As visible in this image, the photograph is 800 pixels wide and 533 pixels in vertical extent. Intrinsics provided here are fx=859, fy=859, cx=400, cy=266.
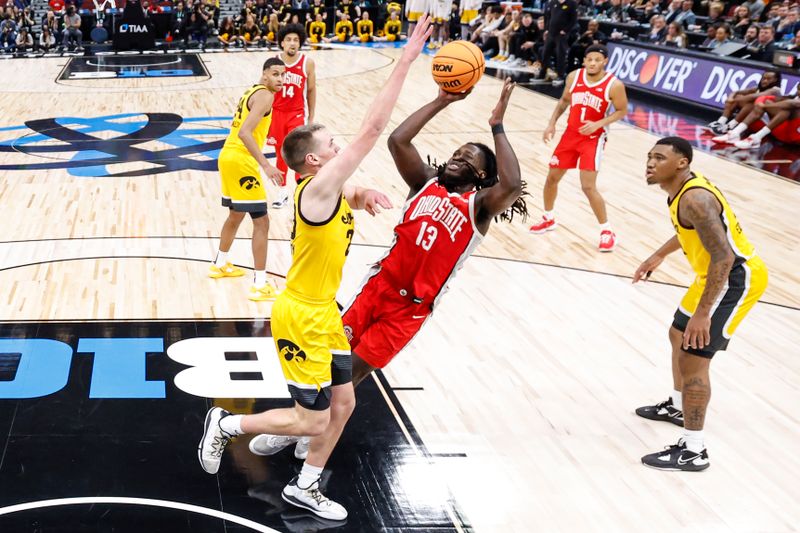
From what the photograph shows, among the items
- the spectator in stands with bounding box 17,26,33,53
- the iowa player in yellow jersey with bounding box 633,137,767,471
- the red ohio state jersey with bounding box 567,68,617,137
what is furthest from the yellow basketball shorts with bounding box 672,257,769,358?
the spectator in stands with bounding box 17,26,33,53

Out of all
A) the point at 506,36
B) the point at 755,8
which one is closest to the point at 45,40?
the point at 506,36

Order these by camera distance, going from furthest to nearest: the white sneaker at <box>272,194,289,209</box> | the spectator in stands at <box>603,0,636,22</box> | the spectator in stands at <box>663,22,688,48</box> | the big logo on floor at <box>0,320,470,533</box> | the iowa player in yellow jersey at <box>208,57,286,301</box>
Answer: the spectator in stands at <box>603,0,636,22</box>, the spectator in stands at <box>663,22,688,48</box>, the white sneaker at <box>272,194,289,209</box>, the iowa player in yellow jersey at <box>208,57,286,301</box>, the big logo on floor at <box>0,320,470,533</box>

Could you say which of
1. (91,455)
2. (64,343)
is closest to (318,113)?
(64,343)

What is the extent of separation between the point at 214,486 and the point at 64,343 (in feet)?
6.97

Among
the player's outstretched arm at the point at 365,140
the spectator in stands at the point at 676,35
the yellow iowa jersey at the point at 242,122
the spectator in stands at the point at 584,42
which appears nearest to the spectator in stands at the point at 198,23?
the spectator in stands at the point at 584,42

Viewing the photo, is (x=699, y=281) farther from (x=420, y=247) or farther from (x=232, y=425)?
(x=232, y=425)

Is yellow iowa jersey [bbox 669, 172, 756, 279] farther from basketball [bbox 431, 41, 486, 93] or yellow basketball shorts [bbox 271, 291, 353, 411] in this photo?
yellow basketball shorts [bbox 271, 291, 353, 411]

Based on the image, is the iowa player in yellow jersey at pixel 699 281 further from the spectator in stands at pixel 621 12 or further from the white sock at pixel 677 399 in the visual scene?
the spectator in stands at pixel 621 12

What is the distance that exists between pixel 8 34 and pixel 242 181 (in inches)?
741

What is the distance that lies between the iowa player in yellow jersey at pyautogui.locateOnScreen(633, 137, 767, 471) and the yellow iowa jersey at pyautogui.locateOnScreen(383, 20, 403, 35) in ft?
74.8

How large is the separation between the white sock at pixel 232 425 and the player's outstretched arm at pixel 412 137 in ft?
4.81

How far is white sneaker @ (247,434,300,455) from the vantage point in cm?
452

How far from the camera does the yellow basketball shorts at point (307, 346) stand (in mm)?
3854

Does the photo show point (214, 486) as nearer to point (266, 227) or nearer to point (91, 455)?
point (91, 455)
